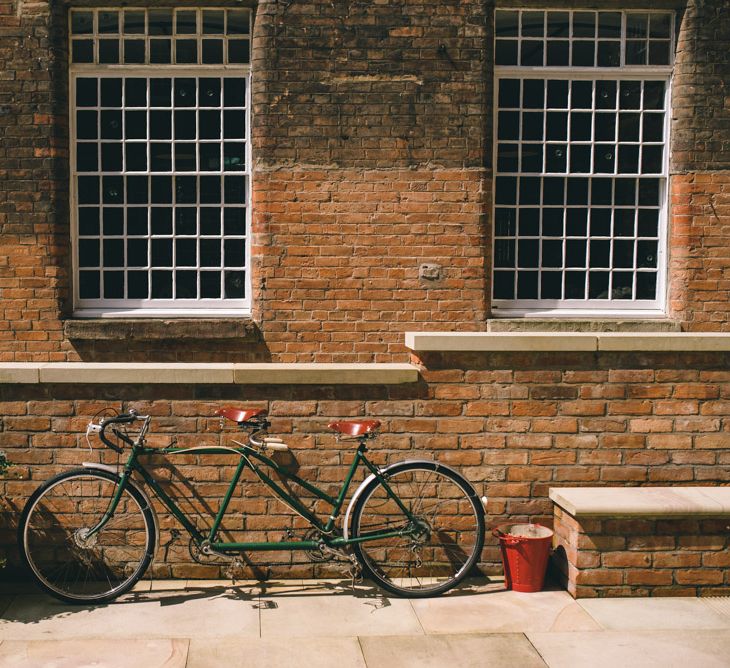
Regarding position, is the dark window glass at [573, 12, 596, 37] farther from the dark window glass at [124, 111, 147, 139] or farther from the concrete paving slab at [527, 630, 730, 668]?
the concrete paving slab at [527, 630, 730, 668]

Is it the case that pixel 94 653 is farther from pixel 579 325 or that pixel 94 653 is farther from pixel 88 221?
pixel 579 325

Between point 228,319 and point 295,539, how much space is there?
2.27 meters

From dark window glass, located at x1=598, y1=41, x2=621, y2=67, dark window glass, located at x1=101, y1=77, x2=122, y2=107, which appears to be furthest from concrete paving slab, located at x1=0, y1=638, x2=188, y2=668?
dark window glass, located at x1=598, y1=41, x2=621, y2=67

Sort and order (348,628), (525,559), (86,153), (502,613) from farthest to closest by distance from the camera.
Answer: (86,153)
(525,559)
(502,613)
(348,628)

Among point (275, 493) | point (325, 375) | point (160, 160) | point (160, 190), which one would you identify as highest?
point (160, 160)

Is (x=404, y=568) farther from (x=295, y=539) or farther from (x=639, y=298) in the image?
(x=639, y=298)

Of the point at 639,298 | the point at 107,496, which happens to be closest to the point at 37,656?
the point at 107,496

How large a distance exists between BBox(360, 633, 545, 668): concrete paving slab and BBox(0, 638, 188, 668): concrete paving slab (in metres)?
1.12

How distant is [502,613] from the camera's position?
602 centimetres

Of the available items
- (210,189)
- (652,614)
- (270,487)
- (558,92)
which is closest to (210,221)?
(210,189)

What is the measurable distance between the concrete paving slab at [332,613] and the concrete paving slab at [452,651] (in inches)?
7.1

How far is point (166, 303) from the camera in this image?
833 cm

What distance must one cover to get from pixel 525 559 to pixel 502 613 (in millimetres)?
497

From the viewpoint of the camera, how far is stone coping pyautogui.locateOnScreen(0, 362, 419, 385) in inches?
257
